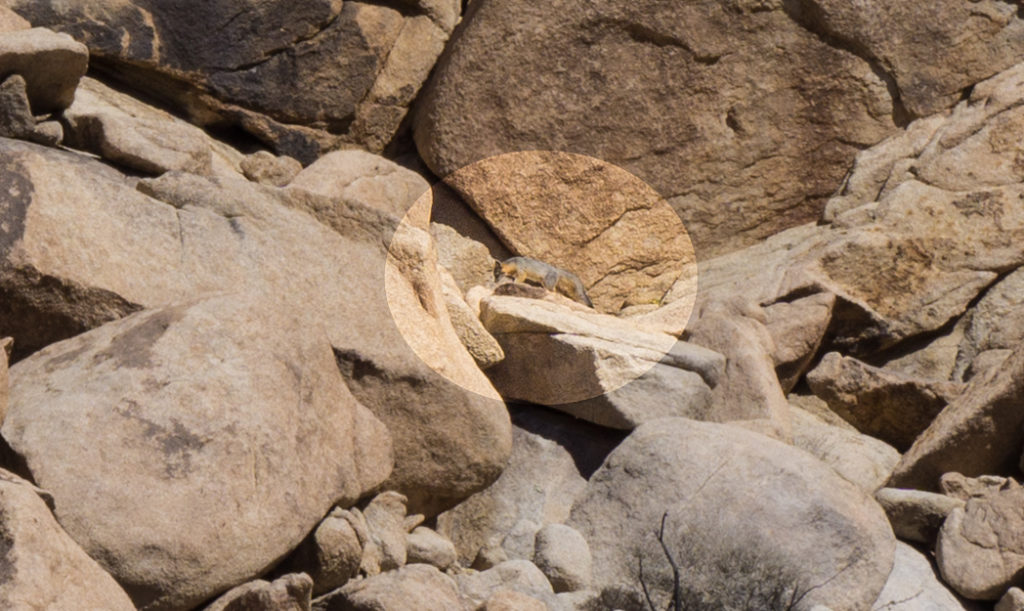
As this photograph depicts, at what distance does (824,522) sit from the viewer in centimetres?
509

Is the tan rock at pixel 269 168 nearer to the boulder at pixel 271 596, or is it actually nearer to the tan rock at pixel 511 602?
the tan rock at pixel 511 602

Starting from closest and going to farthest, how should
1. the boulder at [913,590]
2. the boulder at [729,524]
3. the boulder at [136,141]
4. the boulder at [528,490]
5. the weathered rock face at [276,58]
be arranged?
the boulder at [729,524] < the boulder at [913,590] < the boulder at [528,490] < the boulder at [136,141] < the weathered rock face at [276,58]

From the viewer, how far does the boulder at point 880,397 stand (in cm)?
667

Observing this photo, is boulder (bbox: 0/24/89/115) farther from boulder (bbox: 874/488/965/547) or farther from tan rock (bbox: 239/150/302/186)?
boulder (bbox: 874/488/965/547)

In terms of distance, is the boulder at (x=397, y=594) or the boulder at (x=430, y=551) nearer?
the boulder at (x=397, y=594)

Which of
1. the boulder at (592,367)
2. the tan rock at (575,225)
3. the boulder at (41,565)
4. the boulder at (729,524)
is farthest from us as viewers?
the tan rock at (575,225)

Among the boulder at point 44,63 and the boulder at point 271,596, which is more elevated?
the boulder at point 44,63

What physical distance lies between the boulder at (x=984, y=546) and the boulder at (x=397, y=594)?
2.02m

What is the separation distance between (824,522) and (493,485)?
1412 mm

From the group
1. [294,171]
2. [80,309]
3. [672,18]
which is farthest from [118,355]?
[672,18]

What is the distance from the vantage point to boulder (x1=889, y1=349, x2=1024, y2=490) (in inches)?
225

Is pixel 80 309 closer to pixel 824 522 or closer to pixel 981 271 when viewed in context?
pixel 824 522

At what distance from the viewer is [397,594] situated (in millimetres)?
4082
